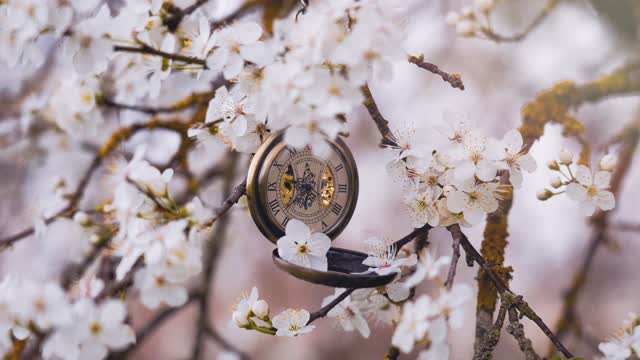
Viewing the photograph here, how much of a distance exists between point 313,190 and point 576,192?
283 millimetres

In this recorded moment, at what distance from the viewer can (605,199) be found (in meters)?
0.64

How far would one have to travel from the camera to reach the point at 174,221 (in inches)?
20.4

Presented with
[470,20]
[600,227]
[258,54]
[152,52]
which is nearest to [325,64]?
[258,54]

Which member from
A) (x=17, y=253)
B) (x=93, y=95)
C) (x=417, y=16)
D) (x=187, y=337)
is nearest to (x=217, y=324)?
(x=187, y=337)

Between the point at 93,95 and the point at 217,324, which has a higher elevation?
the point at 93,95

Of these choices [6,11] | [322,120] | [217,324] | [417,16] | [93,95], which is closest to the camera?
[322,120]

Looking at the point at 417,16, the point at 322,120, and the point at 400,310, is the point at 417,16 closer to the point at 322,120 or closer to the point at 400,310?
the point at 400,310

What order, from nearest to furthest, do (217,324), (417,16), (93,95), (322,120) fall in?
1. (322,120)
2. (93,95)
3. (417,16)
4. (217,324)

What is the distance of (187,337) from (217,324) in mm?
97

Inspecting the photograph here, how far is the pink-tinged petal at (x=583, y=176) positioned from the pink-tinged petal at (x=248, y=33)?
0.36 metres

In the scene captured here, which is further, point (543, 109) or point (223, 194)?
point (223, 194)

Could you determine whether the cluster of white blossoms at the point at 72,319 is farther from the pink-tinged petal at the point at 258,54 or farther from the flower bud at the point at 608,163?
the flower bud at the point at 608,163

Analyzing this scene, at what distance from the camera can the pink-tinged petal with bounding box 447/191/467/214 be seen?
61 cm

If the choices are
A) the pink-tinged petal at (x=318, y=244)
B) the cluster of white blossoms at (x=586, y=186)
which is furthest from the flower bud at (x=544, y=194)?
the pink-tinged petal at (x=318, y=244)
